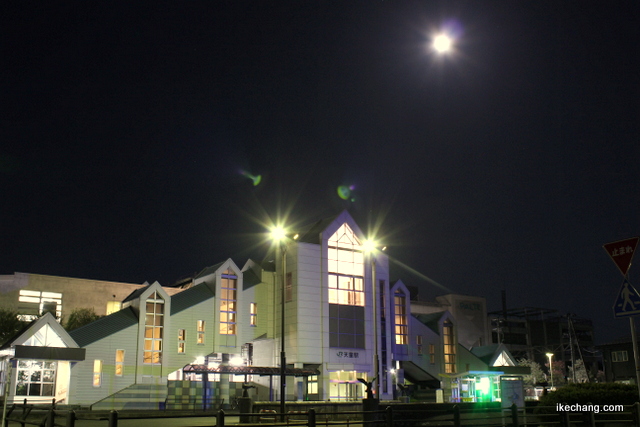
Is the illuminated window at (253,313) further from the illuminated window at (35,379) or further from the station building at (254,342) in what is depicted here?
the illuminated window at (35,379)

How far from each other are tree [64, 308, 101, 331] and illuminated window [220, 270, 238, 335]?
17398 mm

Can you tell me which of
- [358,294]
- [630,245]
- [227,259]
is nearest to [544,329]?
[358,294]

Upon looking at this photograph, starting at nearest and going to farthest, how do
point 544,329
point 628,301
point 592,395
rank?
point 628,301 → point 592,395 → point 544,329

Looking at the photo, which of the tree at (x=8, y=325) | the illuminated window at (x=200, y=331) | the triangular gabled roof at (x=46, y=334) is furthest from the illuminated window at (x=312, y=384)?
the tree at (x=8, y=325)

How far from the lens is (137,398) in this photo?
145 feet

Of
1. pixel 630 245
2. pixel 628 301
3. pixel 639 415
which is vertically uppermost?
pixel 630 245

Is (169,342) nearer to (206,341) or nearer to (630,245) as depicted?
(206,341)

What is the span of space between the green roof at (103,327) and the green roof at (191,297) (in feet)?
11.2

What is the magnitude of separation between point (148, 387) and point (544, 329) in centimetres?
10324

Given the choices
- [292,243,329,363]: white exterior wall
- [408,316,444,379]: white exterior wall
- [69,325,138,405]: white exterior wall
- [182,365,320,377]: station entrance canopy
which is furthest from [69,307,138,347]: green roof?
[408,316,444,379]: white exterior wall

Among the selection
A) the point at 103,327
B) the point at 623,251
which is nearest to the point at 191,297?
the point at 103,327

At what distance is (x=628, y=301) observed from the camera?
13859 mm

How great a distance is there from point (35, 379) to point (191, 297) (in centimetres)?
1352

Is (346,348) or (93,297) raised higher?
(93,297)
